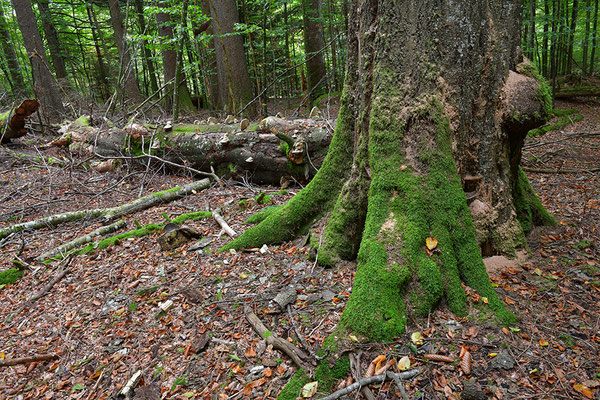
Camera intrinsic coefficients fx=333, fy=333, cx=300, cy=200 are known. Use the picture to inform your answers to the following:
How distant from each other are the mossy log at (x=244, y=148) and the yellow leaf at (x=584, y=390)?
5.08 metres

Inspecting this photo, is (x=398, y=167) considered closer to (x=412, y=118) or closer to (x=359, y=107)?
(x=412, y=118)

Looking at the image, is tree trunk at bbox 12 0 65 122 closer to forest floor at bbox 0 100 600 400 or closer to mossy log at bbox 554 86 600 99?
forest floor at bbox 0 100 600 400

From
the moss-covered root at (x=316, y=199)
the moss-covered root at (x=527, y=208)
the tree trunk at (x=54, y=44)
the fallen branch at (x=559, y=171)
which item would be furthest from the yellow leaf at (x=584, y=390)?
the tree trunk at (x=54, y=44)

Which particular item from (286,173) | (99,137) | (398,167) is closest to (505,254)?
(398,167)

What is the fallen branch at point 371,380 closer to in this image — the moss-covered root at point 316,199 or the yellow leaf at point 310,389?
the yellow leaf at point 310,389

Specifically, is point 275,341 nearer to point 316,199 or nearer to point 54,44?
point 316,199

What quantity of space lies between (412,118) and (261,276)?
2179 mm

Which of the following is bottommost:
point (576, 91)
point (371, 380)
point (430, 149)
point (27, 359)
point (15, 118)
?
point (27, 359)

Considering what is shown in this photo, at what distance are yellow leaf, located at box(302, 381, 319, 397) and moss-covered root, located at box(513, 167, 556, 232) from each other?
9.33ft

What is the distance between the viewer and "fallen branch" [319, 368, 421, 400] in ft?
6.56

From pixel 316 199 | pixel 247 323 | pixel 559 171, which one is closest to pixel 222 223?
pixel 316 199

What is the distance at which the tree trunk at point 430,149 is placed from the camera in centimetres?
255

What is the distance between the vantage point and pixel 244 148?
7.25 metres

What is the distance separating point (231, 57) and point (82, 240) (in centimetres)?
770
